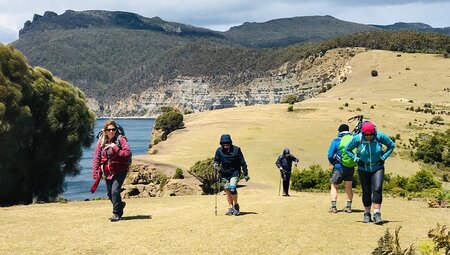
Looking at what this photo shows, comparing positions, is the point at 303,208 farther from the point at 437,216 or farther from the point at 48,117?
the point at 48,117

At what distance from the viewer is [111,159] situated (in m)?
11.3

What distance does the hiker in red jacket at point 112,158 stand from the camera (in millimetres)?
11250

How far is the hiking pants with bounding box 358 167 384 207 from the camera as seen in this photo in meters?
10.6

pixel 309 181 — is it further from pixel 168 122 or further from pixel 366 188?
pixel 168 122

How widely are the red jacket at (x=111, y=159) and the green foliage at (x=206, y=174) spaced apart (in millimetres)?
18391

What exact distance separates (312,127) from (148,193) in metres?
31.5

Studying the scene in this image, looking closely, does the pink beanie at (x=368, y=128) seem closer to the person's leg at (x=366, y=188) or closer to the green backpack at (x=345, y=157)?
the person's leg at (x=366, y=188)

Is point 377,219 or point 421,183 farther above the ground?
point 377,219

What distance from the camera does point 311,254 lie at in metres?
8.31

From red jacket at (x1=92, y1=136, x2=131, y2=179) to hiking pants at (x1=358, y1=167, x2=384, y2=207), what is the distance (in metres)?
5.01

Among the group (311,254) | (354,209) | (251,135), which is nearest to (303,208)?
(354,209)

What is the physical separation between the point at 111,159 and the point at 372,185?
551cm

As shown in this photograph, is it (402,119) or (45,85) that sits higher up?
(45,85)

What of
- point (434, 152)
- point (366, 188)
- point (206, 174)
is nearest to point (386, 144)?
point (366, 188)
